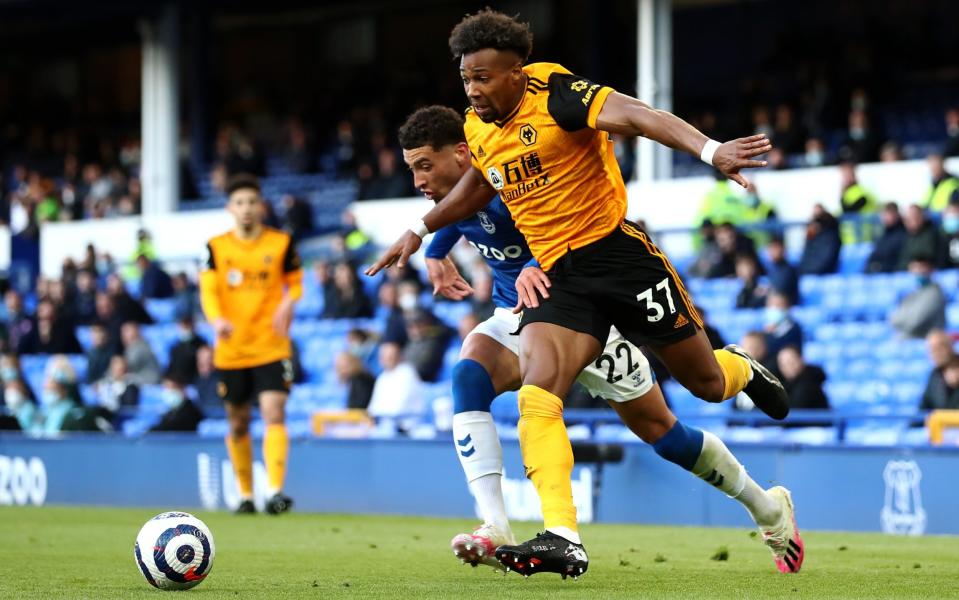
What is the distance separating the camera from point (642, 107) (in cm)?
605

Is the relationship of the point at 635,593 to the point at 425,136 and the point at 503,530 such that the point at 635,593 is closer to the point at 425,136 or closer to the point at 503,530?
the point at 503,530

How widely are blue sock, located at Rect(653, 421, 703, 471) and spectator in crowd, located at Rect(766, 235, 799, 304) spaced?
8290 millimetres

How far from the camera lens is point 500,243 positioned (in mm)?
7418

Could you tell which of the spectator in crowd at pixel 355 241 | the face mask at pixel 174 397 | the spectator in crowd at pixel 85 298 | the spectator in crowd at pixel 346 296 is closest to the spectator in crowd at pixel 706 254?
the spectator in crowd at pixel 346 296

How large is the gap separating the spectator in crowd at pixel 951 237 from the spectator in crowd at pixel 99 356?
33.4 feet

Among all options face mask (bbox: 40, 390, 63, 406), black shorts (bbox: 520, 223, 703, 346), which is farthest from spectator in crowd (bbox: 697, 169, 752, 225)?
black shorts (bbox: 520, 223, 703, 346)

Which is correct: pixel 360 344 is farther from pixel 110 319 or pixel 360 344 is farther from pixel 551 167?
pixel 551 167

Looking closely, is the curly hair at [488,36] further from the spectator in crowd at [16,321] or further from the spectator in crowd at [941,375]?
the spectator in crowd at [16,321]

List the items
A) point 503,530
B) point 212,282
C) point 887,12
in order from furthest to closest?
point 887,12 < point 212,282 < point 503,530

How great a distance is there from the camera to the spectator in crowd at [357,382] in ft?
50.5

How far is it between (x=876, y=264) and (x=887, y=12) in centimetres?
1055

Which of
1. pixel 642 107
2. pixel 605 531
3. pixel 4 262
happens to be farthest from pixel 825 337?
pixel 4 262

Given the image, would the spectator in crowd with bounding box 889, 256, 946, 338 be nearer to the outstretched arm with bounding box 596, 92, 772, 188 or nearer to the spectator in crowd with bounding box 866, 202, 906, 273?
the spectator in crowd with bounding box 866, 202, 906, 273

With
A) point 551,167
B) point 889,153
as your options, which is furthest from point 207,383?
point 551,167
